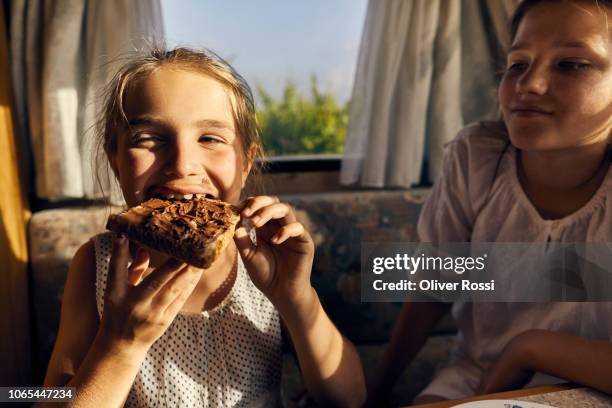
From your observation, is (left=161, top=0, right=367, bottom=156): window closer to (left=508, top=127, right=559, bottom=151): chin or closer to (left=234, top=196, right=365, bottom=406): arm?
(left=508, top=127, right=559, bottom=151): chin

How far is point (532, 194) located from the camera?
139 centimetres

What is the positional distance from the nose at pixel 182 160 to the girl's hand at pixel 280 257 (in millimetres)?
150

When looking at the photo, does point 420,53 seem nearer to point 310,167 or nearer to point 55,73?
point 310,167

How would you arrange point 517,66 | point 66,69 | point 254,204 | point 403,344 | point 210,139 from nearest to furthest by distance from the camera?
1. point 254,204
2. point 210,139
3. point 517,66
4. point 403,344
5. point 66,69

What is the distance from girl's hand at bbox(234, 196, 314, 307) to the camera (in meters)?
1.02

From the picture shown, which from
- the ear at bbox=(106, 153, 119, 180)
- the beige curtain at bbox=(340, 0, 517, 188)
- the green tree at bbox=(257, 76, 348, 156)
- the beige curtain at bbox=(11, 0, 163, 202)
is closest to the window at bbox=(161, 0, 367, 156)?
the green tree at bbox=(257, 76, 348, 156)

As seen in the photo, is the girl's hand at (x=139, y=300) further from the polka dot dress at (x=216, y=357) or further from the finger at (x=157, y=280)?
the polka dot dress at (x=216, y=357)

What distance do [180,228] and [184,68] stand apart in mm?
404

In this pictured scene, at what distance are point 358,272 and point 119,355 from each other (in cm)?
116

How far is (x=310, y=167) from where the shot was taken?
7.59ft

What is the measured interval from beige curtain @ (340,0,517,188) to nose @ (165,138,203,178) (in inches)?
48.4

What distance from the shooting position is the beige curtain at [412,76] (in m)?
2.12

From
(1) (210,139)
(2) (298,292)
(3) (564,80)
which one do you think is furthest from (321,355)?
(3) (564,80)

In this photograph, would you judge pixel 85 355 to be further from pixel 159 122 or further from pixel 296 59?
pixel 296 59
